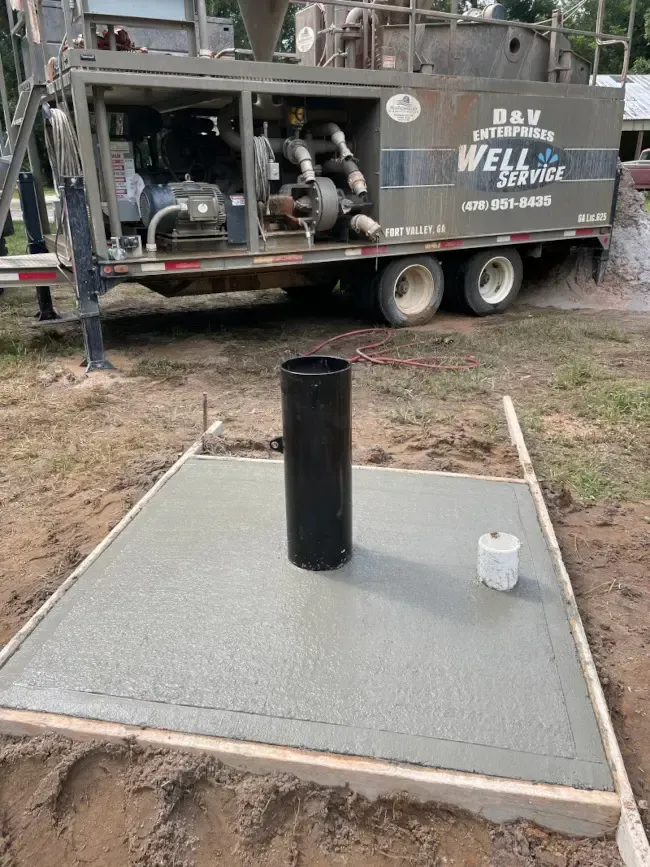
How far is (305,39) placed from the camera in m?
9.95

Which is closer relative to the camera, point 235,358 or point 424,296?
point 235,358

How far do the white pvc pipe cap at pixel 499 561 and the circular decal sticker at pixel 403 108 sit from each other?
6419mm

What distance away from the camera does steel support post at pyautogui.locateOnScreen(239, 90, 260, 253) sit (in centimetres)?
714

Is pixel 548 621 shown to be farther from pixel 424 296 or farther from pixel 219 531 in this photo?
pixel 424 296

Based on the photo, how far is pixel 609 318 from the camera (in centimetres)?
994

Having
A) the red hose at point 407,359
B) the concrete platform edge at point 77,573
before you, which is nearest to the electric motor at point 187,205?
the red hose at point 407,359

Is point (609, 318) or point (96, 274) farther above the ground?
point (96, 274)

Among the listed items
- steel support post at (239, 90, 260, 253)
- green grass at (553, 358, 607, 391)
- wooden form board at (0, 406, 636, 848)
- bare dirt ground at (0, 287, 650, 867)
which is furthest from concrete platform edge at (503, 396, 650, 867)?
steel support post at (239, 90, 260, 253)

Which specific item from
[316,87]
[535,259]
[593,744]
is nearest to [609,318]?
[535,259]

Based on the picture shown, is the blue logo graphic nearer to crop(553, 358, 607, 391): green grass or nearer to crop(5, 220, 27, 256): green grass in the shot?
crop(553, 358, 607, 391): green grass

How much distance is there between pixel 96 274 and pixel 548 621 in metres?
5.65

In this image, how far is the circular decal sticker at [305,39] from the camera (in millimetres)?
9758

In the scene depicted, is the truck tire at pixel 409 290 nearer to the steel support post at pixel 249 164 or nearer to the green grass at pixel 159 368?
the steel support post at pixel 249 164

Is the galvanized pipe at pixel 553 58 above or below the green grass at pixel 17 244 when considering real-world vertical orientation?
above
